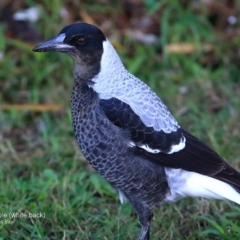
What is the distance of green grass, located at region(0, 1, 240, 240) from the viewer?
2936 mm

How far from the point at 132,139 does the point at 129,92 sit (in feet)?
0.65

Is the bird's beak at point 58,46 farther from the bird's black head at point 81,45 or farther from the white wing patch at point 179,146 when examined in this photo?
the white wing patch at point 179,146

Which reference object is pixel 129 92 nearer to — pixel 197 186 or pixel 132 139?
pixel 132 139

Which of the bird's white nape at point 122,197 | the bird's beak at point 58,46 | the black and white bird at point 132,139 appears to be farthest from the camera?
the bird's white nape at point 122,197

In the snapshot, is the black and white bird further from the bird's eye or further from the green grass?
the green grass

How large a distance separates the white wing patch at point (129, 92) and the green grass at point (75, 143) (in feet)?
1.64

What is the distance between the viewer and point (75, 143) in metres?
3.72

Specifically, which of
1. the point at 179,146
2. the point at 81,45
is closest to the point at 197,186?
the point at 179,146

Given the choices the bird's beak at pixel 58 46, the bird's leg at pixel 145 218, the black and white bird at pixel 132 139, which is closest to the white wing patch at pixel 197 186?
the black and white bird at pixel 132 139

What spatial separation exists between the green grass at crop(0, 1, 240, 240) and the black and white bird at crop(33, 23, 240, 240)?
0.24m

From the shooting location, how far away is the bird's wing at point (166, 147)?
265 centimetres

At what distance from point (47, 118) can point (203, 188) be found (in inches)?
62.3

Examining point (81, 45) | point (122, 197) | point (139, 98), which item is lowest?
point (122, 197)

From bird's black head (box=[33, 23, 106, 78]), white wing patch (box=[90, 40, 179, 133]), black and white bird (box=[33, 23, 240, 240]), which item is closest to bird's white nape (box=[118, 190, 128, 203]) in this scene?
black and white bird (box=[33, 23, 240, 240])
